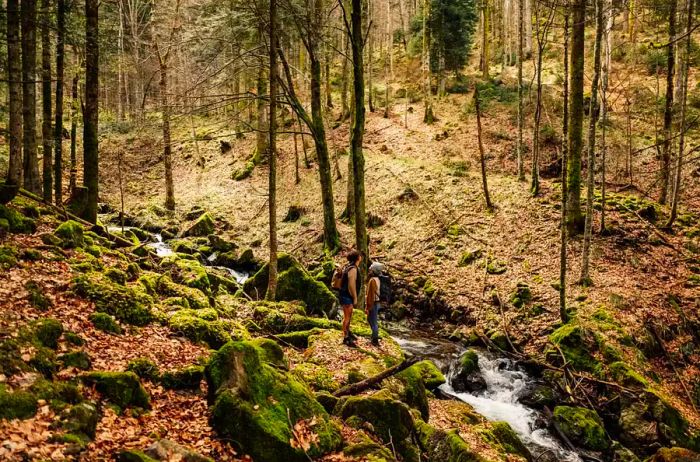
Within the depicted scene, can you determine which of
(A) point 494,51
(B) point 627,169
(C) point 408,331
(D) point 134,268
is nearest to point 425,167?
(B) point 627,169

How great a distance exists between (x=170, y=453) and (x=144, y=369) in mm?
2068

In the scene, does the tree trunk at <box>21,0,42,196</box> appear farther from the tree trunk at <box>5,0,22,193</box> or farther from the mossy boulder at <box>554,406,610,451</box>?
the mossy boulder at <box>554,406,610,451</box>

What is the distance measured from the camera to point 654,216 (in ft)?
50.9

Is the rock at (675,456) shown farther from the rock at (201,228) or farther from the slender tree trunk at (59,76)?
the rock at (201,228)

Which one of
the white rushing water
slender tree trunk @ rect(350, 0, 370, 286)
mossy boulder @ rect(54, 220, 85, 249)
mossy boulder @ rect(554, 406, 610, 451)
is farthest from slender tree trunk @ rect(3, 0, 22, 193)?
mossy boulder @ rect(554, 406, 610, 451)

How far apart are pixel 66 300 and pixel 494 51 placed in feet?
127

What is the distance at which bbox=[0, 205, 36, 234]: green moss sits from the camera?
334 inches

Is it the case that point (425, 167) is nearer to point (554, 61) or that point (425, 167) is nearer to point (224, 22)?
point (224, 22)

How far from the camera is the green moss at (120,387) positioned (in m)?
5.00

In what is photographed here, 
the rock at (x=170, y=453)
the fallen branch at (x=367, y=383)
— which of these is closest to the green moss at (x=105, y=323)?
the rock at (x=170, y=453)

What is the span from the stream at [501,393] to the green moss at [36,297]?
8208mm

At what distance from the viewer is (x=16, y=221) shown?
856 centimetres

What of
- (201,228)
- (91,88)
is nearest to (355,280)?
(91,88)

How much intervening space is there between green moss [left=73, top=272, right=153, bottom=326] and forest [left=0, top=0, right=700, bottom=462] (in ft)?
0.18
